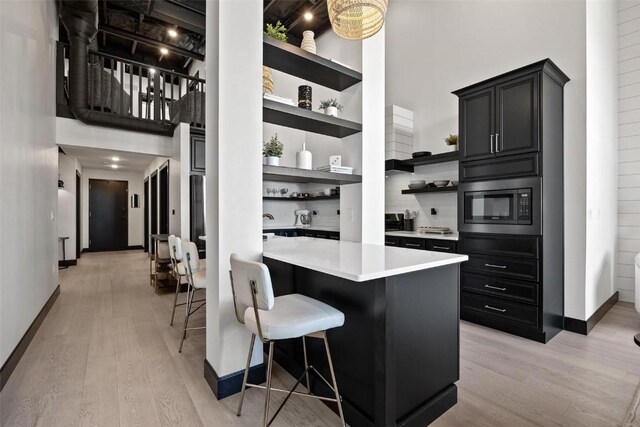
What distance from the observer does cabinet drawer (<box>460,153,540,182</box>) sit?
299cm

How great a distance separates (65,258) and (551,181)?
351 inches

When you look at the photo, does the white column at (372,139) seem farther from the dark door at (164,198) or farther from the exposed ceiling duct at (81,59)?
the dark door at (164,198)

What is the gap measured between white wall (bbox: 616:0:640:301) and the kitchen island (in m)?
3.57

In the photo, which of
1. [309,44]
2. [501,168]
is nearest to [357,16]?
[309,44]

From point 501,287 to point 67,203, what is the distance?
8.62m

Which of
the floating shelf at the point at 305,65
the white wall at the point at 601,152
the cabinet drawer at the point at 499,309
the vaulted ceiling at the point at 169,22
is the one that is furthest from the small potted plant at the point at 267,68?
the vaulted ceiling at the point at 169,22

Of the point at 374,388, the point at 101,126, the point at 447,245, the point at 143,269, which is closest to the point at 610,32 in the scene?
the point at 447,245

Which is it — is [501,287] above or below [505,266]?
below

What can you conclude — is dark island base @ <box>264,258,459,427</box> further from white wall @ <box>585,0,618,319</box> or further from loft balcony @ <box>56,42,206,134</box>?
loft balcony @ <box>56,42,206,134</box>

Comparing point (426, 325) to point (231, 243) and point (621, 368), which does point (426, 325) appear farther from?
point (621, 368)

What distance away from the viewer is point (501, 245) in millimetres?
3193

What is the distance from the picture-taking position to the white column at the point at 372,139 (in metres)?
3.05

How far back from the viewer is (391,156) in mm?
4703

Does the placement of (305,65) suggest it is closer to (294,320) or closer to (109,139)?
(294,320)
